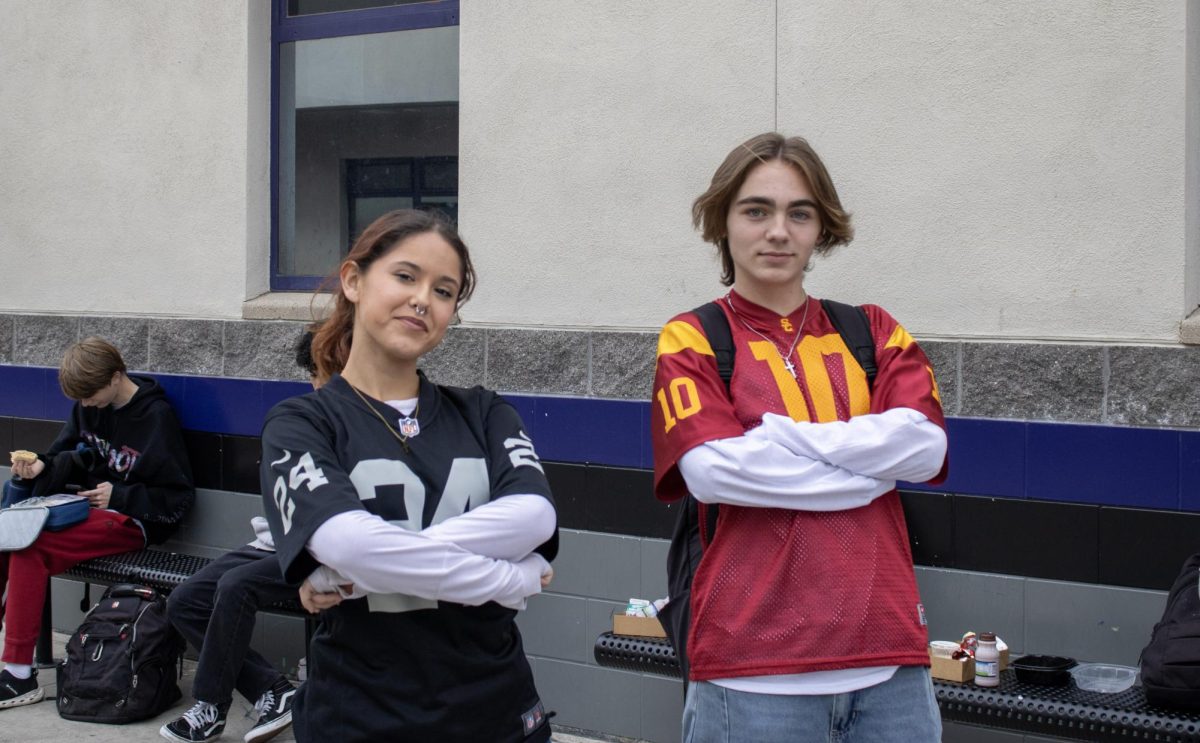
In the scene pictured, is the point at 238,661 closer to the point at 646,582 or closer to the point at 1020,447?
the point at 646,582

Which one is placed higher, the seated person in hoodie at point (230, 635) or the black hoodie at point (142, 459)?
the black hoodie at point (142, 459)

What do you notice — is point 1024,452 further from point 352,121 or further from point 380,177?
point 352,121

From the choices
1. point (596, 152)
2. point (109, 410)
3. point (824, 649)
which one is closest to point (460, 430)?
point (824, 649)

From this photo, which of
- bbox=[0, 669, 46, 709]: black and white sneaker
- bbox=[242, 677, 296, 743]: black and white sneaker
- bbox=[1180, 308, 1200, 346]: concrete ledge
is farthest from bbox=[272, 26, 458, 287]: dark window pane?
bbox=[1180, 308, 1200, 346]: concrete ledge

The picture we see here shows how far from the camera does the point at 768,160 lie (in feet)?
9.57

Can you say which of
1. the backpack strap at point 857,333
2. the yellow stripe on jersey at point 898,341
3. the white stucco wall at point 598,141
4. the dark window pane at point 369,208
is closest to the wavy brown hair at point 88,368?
the dark window pane at point 369,208

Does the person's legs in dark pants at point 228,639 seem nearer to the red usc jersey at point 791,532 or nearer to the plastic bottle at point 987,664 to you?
the plastic bottle at point 987,664

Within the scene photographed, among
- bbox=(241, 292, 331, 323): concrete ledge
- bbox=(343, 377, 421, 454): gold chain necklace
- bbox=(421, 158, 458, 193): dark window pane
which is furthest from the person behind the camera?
bbox=(241, 292, 331, 323): concrete ledge

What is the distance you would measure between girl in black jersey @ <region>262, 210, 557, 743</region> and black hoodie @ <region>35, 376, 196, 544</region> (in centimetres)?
389

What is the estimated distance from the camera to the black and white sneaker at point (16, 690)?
5.94 metres

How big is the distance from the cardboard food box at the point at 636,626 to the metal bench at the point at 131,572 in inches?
61.0

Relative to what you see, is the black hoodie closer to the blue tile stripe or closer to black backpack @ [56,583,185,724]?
black backpack @ [56,583,185,724]

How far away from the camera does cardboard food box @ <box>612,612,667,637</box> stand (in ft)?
15.4

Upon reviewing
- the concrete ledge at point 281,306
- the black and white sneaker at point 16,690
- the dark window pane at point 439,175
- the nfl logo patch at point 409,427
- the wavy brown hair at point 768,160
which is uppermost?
the dark window pane at point 439,175
